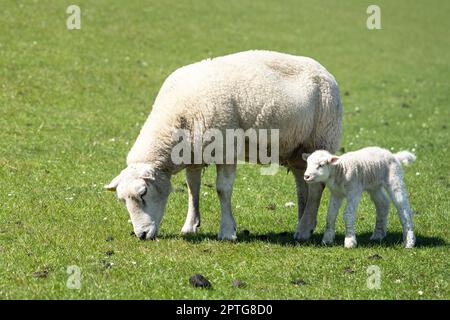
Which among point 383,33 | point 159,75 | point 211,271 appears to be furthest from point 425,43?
point 211,271

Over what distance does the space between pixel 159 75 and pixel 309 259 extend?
58.6ft

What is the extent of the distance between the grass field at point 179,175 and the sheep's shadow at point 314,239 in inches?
1.9

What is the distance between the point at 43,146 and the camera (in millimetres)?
17859

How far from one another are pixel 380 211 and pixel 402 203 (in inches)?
23.1

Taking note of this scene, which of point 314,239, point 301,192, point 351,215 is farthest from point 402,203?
point 301,192

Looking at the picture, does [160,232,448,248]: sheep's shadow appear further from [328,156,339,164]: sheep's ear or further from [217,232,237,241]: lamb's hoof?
[328,156,339,164]: sheep's ear

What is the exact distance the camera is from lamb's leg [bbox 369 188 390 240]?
1183cm

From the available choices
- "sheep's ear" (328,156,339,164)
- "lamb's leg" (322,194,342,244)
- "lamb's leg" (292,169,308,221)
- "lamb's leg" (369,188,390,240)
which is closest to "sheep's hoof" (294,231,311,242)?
"lamb's leg" (322,194,342,244)

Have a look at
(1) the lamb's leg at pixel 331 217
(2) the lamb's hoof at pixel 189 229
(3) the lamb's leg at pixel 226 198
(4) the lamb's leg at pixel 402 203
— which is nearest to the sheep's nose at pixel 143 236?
(2) the lamb's hoof at pixel 189 229

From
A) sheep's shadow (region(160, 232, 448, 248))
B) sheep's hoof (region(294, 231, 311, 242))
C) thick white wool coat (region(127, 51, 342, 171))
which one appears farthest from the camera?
sheep's hoof (region(294, 231, 311, 242))

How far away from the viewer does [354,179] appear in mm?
11234

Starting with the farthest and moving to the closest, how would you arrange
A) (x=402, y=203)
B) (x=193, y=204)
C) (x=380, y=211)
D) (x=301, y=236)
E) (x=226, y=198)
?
(x=193, y=204)
(x=301, y=236)
(x=380, y=211)
(x=226, y=198)
(x=402, y=203)

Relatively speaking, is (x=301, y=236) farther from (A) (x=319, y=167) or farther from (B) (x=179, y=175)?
(B) (x=179, y=175)

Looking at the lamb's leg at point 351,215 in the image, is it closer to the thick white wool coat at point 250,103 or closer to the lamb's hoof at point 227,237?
the thick white wool coat at point 250,103
